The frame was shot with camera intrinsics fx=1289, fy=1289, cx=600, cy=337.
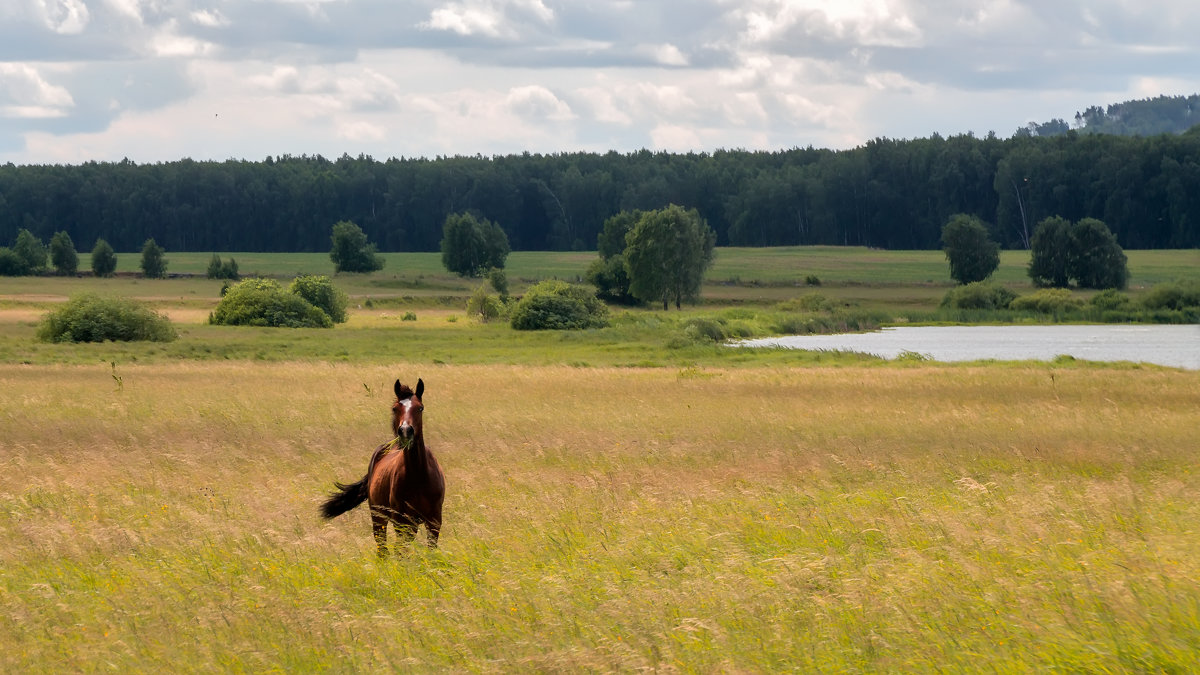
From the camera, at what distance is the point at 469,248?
469 feet

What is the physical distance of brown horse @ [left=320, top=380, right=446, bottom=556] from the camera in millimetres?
10047

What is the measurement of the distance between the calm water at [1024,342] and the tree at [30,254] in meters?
91.1

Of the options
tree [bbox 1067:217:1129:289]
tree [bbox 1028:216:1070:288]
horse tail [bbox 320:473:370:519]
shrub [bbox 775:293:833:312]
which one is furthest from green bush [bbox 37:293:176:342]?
tree [bbox 1067:217:1129:289]

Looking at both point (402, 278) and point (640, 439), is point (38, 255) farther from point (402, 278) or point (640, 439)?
point (640, 439)

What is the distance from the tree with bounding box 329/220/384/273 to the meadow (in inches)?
4598

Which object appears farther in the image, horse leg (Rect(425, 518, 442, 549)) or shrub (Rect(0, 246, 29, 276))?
shrub (Rect(0, 246, 29, 276))

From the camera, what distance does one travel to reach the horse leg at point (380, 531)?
409 inches

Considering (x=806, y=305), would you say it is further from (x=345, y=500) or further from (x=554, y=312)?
(x=345, y=500)

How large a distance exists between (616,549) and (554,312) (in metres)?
63.9

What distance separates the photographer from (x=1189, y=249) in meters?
156

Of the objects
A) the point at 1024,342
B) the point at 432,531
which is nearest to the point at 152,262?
the point at 1024,342

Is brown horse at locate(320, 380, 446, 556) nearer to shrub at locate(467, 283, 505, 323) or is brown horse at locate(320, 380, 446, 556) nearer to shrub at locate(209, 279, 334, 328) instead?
shrub at locate(209, 279, 334, 328)

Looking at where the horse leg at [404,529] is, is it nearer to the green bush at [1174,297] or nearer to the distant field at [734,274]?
the distant field at [734,274]

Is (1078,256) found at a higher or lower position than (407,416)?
lower
